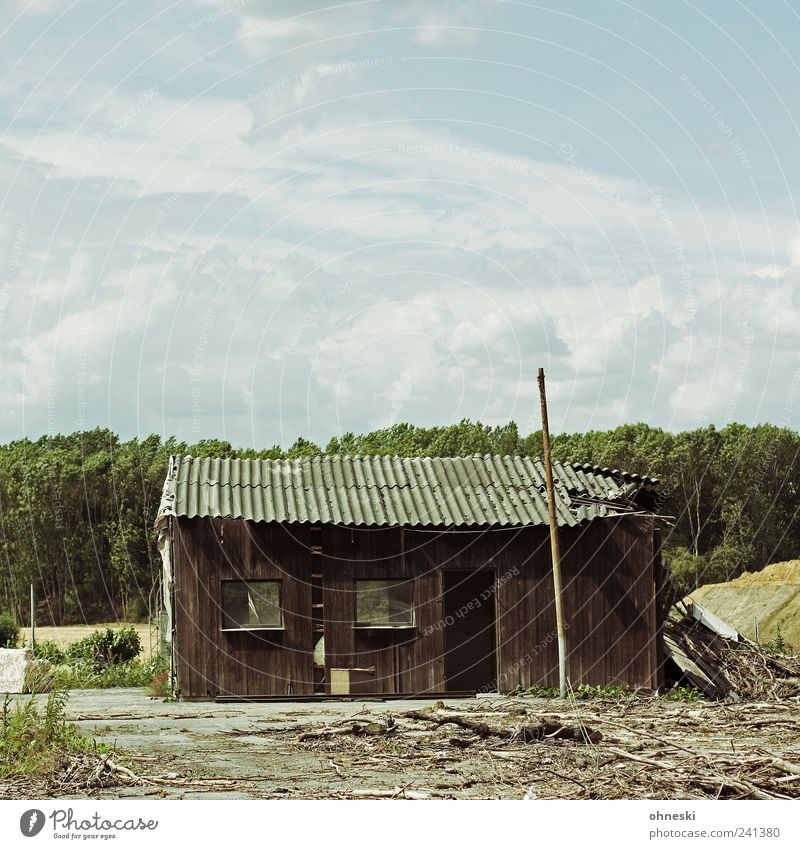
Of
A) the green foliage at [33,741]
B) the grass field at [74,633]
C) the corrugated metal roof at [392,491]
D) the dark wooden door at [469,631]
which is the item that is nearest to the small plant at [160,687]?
the corrugated metal roof at [392,491]

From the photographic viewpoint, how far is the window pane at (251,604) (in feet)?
86.5

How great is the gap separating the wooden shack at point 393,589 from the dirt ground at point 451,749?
1402 mm

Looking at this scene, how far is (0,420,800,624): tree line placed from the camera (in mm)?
64188

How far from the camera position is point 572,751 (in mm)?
16188

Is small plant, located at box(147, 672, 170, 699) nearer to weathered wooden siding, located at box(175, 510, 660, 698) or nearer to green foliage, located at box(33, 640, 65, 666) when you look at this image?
weathered wooden siding, located at box(175, 510, 660, 698)

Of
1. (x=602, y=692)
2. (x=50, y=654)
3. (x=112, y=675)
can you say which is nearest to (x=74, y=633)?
(x=50, y=654)

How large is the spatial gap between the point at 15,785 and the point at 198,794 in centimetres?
201

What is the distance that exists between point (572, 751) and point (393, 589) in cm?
1107

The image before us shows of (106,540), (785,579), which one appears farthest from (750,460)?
(106,540)

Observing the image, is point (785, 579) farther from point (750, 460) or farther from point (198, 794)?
point (198, 794)

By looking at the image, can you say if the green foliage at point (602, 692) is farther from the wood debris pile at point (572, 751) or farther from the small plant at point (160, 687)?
Answer: the small plant at point (160, 687)

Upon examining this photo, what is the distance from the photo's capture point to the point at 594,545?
27.3m

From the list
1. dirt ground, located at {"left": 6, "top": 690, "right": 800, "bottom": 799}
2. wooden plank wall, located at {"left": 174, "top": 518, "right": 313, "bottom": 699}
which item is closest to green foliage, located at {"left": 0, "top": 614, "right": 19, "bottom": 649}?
wooden plank wall, located at {"left": 174, "top": 518, "right": 313, "bottom": 699}

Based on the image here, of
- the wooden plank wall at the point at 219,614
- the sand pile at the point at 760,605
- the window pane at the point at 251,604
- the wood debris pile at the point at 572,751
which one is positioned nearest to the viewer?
the wood debris pile at the point at 572,751
